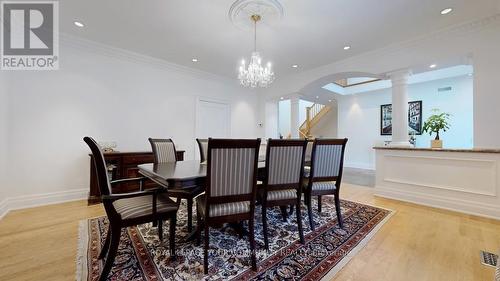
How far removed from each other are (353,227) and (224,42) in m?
3.34

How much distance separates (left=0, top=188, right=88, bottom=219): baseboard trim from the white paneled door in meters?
2.48

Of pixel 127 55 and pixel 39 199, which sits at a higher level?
pixel 127 55

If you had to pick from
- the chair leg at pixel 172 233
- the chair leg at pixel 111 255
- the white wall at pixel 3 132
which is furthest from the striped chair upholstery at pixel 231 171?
the white wall at pixel 3 132

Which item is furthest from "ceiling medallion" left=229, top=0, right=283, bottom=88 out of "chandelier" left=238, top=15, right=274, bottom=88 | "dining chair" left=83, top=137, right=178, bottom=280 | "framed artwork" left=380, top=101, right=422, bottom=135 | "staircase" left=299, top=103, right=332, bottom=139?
Result: "staircase" left=299, top=103, right=332, bottom=139

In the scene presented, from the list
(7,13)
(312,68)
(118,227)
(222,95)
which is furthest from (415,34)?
(7,13)

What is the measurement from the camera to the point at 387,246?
193 centimetres

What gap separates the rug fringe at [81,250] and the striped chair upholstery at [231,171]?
1150mm

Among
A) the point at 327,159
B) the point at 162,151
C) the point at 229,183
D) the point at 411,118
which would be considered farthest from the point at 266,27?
the point at 411,118

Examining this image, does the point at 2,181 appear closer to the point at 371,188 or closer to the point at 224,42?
the point at 224,42

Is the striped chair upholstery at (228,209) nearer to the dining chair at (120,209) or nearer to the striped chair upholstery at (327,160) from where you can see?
the dining chair at (120,209)

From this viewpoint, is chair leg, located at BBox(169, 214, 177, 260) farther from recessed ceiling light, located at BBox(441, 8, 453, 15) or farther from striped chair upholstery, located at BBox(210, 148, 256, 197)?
recessed ceiling light, located at BBox(441, 8, 453, 15)

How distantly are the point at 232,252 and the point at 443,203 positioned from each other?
128 inches

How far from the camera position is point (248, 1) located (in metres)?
2.31

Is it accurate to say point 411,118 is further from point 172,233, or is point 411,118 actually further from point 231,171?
point 172,233
